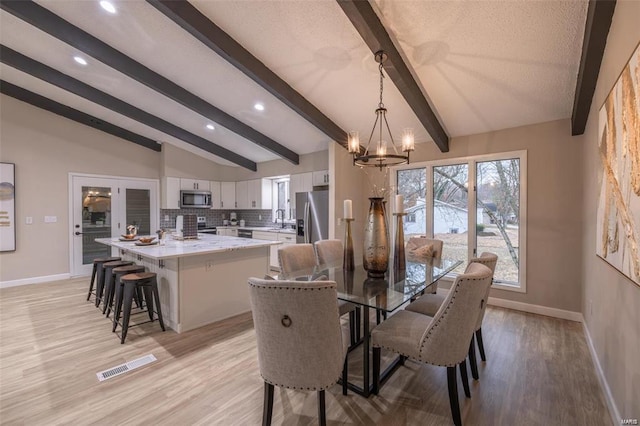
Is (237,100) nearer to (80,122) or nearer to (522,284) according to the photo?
(80,122)

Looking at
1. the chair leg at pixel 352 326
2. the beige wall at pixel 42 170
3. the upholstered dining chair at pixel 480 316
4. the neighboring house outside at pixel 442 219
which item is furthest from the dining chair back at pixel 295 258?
the beige wall at pixel 42 170

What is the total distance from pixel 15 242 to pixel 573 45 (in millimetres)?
7873

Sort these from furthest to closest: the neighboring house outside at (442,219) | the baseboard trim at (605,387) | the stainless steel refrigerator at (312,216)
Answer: the stainless steel refrigerator at (312,216) < the neighboring house outside at (442,219) < the baseboard trim at (605,387)

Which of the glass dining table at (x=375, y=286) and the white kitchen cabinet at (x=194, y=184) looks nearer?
the glass dining table at (x=375, y=286)

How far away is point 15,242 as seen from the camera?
15.7ft

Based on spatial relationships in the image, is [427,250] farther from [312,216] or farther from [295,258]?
[312,216]

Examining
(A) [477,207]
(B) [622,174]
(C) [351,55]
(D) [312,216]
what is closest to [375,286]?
(B) [622,174]

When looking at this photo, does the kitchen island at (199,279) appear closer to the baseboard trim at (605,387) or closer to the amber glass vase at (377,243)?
the amber glass vase at (377,243)

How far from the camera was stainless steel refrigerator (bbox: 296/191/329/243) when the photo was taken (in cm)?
503

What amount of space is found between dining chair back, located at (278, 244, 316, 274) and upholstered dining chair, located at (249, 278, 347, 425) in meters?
1.17

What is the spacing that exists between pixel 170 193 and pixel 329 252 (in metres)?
4.73

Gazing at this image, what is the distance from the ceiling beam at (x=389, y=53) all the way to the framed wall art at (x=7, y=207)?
5.93 metres

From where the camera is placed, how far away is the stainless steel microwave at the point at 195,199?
21.4 feet

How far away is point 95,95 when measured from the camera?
4383 millimetres
